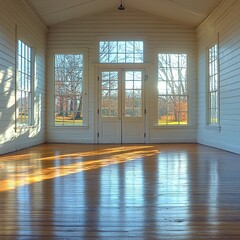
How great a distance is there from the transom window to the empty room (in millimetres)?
29

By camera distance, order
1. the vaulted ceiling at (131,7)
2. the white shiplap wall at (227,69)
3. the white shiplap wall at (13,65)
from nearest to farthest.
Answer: the white shiplap wall at (13,65) < the white shiplap wall at (227,69) < the vaulted ceiling at (131,7)

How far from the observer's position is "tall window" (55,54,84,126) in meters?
10.1

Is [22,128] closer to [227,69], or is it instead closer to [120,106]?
[120,106]

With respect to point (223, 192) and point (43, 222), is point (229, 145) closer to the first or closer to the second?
point (223, 192)

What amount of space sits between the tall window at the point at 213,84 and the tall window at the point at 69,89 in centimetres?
364

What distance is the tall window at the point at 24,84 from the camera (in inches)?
310

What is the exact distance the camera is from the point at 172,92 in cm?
1022

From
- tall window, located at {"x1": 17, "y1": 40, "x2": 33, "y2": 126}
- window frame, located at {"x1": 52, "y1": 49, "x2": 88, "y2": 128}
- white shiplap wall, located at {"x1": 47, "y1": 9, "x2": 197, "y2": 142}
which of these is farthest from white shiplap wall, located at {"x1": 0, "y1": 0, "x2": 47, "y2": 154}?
white shiplap wall, located at {"x1": 47, "y1": 9, "x2": 197, "y2": 142}

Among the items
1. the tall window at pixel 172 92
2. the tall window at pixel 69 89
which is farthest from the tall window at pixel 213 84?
the tall window at pixel 69 89

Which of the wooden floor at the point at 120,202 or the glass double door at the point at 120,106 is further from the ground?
the glass double door at the point at 120,106

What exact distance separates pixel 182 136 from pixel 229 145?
2773 millimetres

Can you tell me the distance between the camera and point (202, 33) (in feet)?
31.1

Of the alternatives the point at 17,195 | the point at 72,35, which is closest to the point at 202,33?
the point at 72,35

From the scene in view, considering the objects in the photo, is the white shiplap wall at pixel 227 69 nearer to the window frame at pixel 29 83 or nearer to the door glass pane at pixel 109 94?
the door glass pane at pixel 109 94
